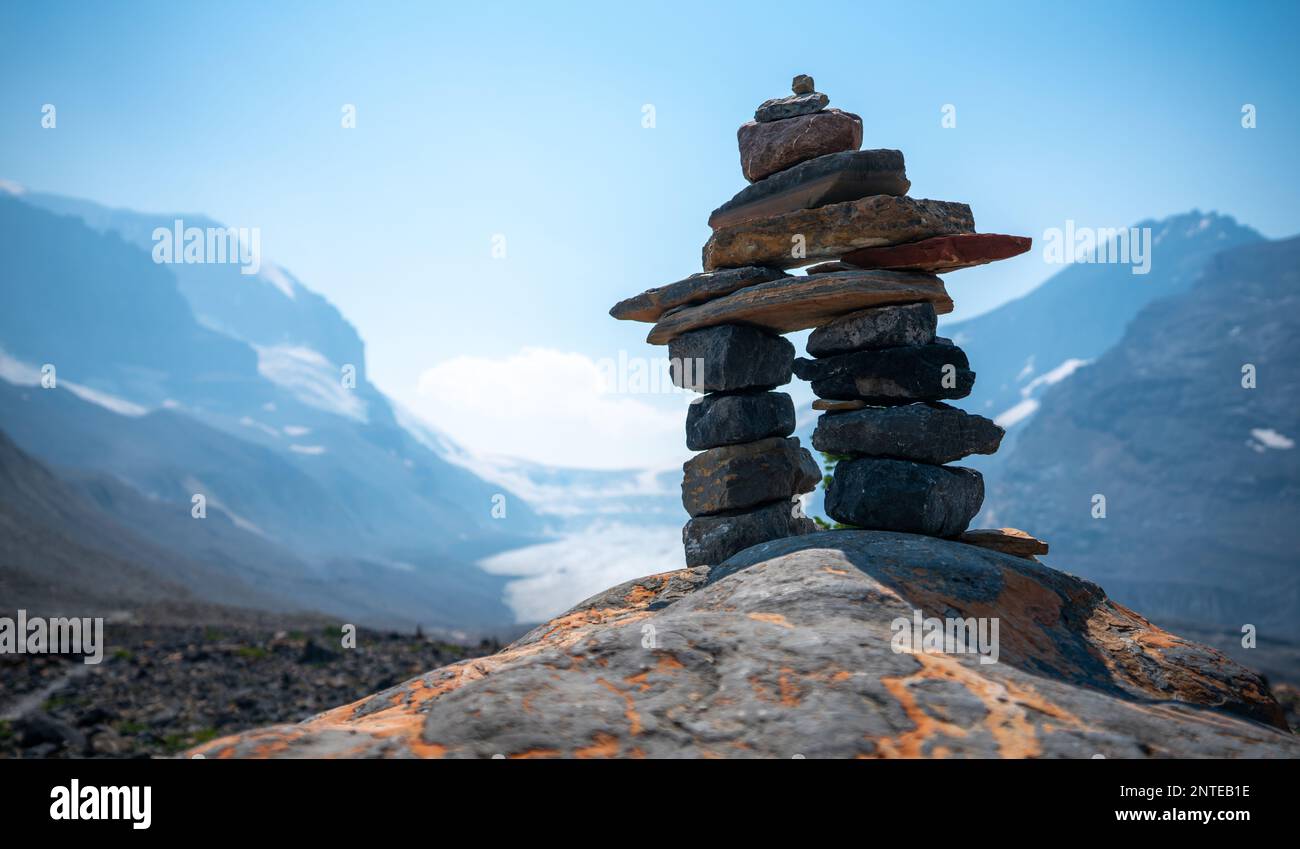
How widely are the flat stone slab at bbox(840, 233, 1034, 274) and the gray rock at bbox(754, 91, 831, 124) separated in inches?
107

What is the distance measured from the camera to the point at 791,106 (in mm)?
13914

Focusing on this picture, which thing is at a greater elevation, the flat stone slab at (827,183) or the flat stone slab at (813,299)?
the flat stone slab at (827,183)

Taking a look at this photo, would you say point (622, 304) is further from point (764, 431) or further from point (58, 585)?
point (58, 585)

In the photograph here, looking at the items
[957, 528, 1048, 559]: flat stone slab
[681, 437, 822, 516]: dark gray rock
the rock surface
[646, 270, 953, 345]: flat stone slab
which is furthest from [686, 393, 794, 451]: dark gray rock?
the rock surface

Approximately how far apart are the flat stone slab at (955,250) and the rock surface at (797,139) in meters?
1.99

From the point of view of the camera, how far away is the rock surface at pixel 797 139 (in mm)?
13531

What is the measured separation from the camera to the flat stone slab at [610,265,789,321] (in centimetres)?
1364

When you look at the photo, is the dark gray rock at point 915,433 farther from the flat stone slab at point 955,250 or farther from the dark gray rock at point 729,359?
the flat stone slab at point 955,250

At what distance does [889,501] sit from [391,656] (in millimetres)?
26215

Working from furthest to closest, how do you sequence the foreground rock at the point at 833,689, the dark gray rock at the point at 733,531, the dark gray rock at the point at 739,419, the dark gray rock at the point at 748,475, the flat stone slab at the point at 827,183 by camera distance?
the dark gray rock at the point at 739,419
the dark gray rock at the point at 748,475
the dark gray rock at the point at 733,531
the flat stone slab at the point at 827,183
the foreground rock at the point at 833,689

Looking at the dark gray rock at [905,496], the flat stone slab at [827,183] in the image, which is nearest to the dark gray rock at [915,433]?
the dark gray rock at [905,496]

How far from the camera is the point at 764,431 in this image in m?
14.1
